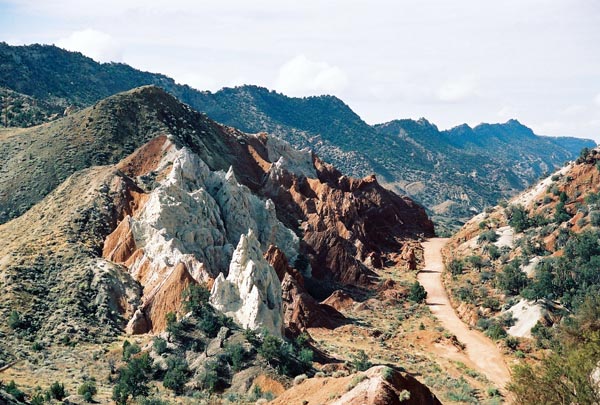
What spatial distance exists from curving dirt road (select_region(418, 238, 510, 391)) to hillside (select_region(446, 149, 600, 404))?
1412mm

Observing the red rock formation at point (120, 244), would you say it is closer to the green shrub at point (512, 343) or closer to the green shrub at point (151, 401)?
the green shrub at point (151, 401)

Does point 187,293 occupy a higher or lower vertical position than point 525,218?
lower

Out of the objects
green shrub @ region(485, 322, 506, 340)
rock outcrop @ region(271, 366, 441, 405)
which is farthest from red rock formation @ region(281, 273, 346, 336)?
rock outcrop @ region(271, 366, 441, 405)

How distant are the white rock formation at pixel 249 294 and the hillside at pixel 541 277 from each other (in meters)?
21.4

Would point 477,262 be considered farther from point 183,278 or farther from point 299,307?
point 183,278

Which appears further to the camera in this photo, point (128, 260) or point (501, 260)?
point (501, 260)

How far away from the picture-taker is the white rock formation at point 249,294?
1944 inches

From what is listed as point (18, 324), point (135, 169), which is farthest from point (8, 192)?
point (18, 324)

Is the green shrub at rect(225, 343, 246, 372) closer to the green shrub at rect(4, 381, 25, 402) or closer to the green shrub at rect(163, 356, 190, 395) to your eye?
the green shrub at rect(163, 356, 190, 395)

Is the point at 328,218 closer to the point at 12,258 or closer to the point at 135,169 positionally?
the point at 135,169

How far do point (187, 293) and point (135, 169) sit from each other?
39769 millimetres

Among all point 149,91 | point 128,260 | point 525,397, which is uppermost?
point 149,91

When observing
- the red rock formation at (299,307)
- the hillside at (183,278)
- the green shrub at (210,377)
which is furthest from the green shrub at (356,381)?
the red rock formation at (299,307)

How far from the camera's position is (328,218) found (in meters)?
104
